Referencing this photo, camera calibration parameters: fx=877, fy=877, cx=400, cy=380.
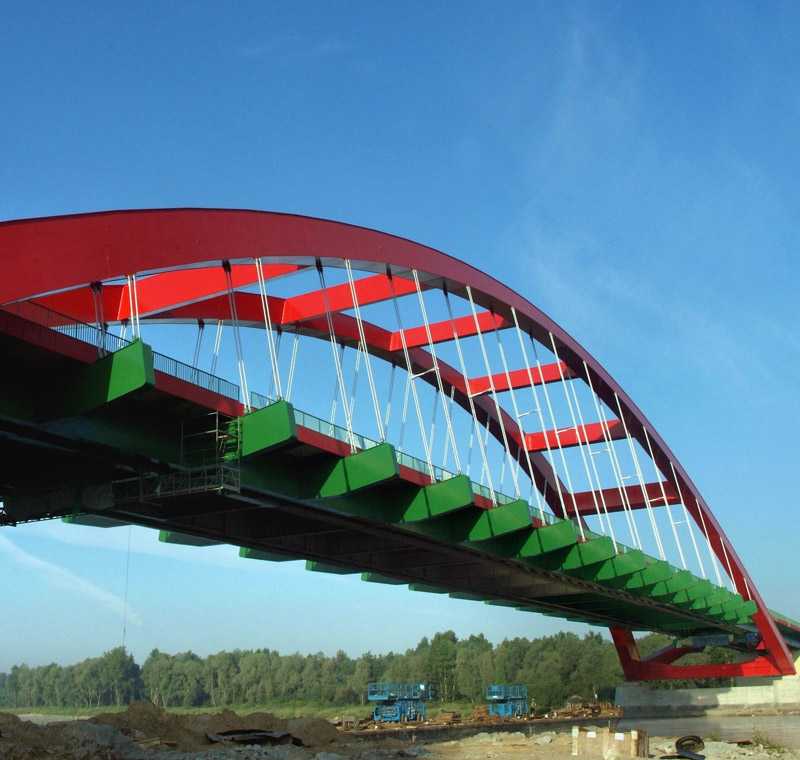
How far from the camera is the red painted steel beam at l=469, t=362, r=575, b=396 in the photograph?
1560 inches

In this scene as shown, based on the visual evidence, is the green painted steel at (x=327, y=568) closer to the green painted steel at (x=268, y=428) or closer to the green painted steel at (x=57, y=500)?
the green painted steel at (x=57, y=500)

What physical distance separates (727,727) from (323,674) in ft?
241

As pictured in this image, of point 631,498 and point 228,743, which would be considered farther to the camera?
point 631,498

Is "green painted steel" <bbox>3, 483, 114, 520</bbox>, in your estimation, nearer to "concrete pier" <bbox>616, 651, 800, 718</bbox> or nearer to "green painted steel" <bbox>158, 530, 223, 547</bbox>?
"green painted steel" <bbox>158, 530, 223, 547</bbox>

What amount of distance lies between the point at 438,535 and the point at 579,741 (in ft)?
24.2

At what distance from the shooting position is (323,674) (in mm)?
114688

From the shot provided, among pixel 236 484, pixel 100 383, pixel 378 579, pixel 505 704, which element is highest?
pixel 100 383

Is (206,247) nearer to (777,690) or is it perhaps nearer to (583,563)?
(583,563)

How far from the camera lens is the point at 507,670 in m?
103

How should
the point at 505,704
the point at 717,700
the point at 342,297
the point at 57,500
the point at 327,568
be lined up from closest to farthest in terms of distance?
the point at 57,500, the point at 342,297, the point at 327,568, the point at 505,704, the point at 717,700

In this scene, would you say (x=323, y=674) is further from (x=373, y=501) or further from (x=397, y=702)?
(x=373, y=501)

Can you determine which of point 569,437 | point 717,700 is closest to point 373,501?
point 569,437

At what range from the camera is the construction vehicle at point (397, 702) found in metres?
46.5

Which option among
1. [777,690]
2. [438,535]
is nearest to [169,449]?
[438,535]
